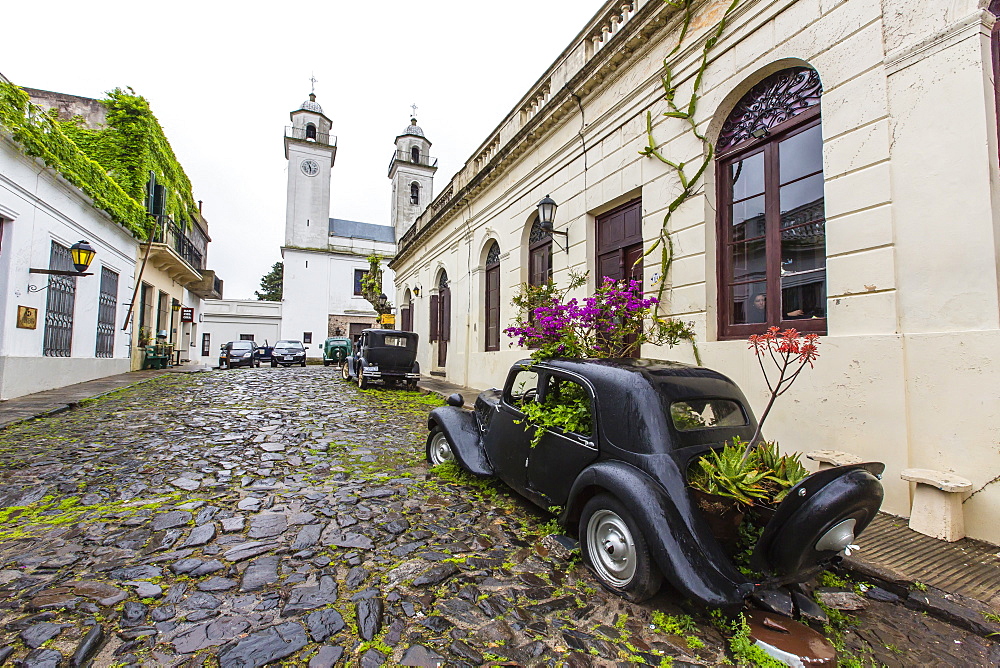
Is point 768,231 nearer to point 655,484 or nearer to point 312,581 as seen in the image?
point 655,484

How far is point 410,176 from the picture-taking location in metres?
42.9

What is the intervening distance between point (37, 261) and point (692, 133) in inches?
501

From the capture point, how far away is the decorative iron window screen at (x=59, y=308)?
10.5 m

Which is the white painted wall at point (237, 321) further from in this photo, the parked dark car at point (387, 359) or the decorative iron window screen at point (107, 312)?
the parked dark car at point (387, 359)

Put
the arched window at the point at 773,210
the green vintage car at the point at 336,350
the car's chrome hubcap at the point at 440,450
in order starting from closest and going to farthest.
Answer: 1. the arched window at the point at 773,210
2. the car's chrome hubcap at the point at 440,450
3. the green vintage car at the point at 336,350

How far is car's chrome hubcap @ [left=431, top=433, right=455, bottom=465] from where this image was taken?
5043mm

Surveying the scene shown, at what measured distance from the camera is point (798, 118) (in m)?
5.00

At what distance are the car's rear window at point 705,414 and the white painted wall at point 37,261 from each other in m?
11.9

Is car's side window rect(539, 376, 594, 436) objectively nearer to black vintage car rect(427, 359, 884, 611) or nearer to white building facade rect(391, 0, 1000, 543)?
black vintage car rect(427, 359, 884, 611)

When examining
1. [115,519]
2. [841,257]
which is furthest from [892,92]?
[115,519]

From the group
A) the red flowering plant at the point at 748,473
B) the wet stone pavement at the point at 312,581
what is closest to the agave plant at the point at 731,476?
the red flowering plant at the point at 748,473

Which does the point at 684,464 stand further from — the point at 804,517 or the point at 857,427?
the point at 857,427

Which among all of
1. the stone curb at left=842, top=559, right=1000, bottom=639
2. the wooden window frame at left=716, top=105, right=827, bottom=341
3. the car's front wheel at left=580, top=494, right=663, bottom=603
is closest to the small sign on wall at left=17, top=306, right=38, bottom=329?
the car's front wheel at left=580, top=494, right=663, bottom=603

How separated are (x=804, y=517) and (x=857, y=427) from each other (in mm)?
2493
